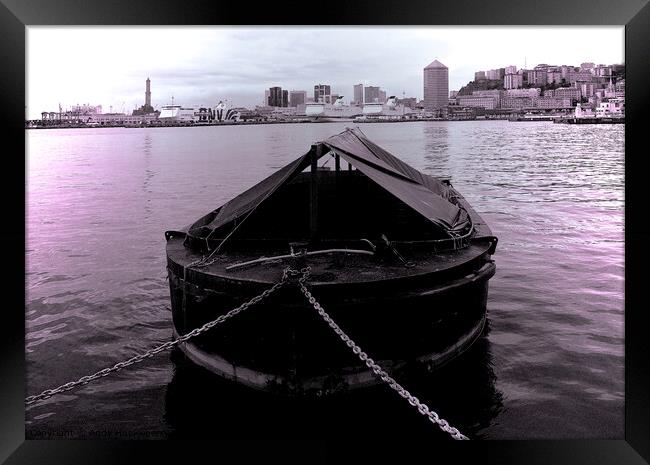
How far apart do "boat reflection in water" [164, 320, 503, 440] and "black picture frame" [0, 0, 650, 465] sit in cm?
173

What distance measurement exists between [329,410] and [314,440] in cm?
186

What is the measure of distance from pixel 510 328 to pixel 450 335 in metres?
3.14

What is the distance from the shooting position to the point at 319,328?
5.48 m

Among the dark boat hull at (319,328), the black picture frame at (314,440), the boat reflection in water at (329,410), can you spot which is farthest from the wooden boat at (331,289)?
the black picture frame at (314,440)

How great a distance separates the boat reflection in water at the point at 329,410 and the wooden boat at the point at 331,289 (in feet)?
0.55

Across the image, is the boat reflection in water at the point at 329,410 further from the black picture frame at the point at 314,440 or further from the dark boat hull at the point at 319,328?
the black picture frame at the point at 314,440

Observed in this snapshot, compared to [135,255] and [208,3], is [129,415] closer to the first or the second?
[208,3]

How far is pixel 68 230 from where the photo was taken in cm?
1870

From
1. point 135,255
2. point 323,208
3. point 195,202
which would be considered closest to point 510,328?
point 323,208

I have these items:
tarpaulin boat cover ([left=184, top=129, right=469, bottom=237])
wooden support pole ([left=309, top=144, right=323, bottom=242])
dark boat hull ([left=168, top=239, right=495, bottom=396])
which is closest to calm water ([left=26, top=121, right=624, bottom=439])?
dark boat hull ([left=168, top=239, right=495, bottom=396])

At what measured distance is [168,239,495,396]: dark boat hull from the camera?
5473 mm

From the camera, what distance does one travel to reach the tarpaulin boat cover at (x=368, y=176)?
6.67 metres

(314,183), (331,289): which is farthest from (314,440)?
(314,183)

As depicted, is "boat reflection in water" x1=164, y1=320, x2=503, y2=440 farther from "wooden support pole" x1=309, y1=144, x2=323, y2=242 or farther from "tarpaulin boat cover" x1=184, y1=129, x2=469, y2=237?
"tarpaulin boat cover" x1=184, y1=129, x2=469, y2=237
